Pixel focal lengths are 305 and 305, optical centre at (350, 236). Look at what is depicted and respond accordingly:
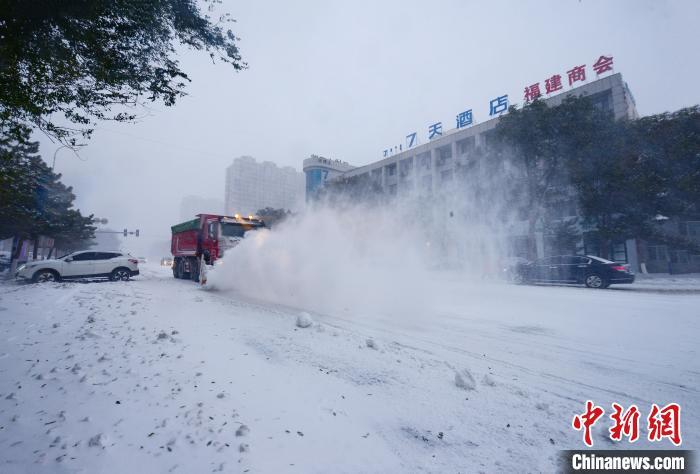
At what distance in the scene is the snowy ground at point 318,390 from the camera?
224cm

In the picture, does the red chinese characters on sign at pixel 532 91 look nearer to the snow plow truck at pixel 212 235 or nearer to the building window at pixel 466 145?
the building window at pixel 466 145

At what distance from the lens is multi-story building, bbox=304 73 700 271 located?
→ 26688 mm

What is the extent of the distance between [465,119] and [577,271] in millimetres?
29021

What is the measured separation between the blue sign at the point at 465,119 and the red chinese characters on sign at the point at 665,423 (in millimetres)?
40247

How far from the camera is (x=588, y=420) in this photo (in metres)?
2.81

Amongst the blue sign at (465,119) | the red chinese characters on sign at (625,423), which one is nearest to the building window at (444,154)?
the blue sign at (465,119)

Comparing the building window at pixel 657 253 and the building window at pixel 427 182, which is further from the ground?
the building window at pixel 427 182

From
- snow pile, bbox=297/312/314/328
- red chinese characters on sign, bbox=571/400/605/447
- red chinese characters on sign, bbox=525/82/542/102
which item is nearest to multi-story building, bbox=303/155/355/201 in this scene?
red chinese characters on sign, bbox=525/82/542/102

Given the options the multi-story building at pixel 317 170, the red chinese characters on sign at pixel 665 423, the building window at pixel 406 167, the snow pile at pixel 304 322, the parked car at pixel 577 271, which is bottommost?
the red chinese characters on sign at pixel 665 423

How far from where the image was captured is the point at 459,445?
2412 mm

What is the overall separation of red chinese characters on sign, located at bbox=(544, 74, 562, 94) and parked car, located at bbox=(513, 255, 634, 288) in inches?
907

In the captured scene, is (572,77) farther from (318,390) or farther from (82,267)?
(82,267)

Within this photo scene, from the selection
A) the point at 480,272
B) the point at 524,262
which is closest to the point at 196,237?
the point at 524,262

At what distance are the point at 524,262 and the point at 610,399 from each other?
1614cm
